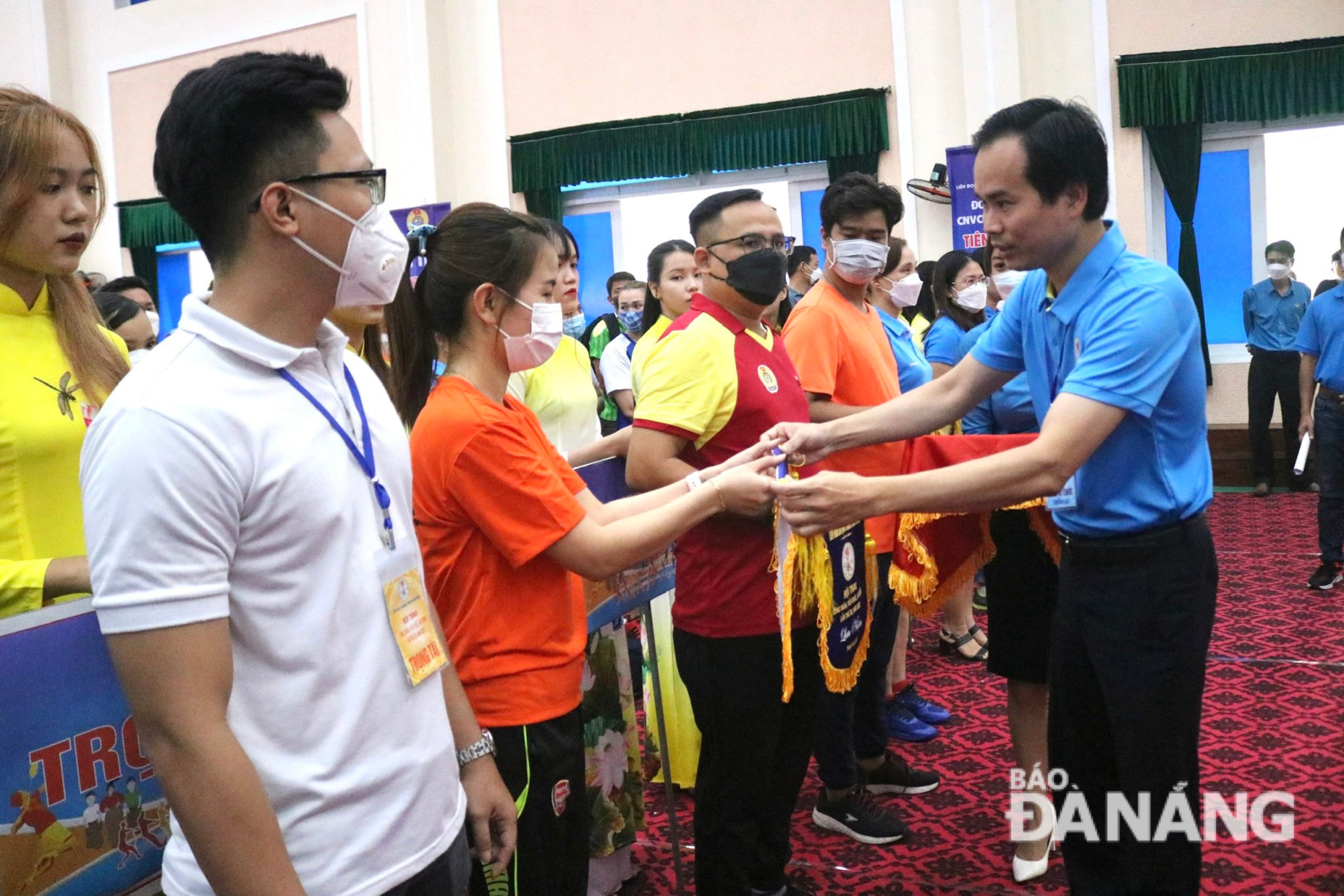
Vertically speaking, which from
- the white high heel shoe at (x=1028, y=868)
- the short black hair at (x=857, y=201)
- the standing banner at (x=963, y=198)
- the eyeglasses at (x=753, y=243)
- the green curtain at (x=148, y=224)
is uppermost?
the green curtain at (x=148, y=224)

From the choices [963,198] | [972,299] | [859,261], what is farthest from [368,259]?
[963,198]

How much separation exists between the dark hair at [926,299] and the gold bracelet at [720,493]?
3.78 meters

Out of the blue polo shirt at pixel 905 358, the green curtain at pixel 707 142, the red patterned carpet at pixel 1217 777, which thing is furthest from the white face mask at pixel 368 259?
the green curtain at pixel 707 142

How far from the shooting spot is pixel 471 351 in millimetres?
1841

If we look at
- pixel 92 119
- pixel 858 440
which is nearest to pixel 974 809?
pixel 858 440

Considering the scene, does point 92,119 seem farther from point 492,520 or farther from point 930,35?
point 492,520

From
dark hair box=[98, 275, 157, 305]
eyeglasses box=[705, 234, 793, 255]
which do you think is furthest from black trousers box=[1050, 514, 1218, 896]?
dark hair box=[98, 275, 157, 305]

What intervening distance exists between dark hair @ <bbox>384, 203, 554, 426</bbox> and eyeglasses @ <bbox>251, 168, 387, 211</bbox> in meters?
0.56

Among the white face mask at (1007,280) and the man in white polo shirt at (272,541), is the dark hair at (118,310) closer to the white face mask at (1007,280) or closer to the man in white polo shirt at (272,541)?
the man in white polo shirt at (272,541)

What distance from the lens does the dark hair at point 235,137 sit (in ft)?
3.56

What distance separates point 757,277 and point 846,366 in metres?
0.70

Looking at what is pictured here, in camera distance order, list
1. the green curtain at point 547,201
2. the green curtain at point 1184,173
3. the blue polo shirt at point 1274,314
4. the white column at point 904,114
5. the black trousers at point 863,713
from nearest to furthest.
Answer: the black trousers at point 863,713 < the blue polo shirt at point 1274,314 < the green curtain at point 1184,173 < the white column at point 904,114 < the green curtain at point 547,201

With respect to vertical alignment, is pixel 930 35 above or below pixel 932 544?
above

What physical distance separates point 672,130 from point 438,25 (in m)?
2.66
